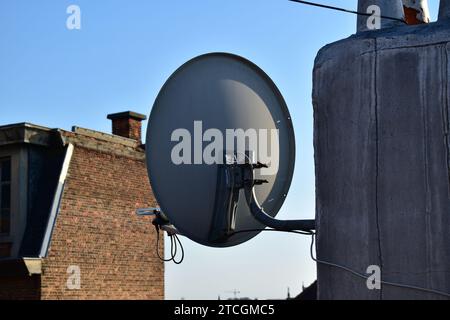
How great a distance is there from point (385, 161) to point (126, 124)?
19612mm

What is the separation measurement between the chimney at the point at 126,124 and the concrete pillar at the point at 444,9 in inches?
754

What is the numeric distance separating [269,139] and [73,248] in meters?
14.6

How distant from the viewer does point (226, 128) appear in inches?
243

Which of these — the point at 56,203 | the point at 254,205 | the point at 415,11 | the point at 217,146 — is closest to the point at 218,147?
the point at 217,146

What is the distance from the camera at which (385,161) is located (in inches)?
151

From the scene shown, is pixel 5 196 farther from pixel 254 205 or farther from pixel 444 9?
pixel 444 9

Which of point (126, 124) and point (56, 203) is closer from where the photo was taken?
point (56, 203)

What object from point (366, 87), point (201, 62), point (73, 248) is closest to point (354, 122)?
point (366, 87)

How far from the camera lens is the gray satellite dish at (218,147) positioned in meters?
5.72

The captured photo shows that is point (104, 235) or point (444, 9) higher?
point (444, 9)
